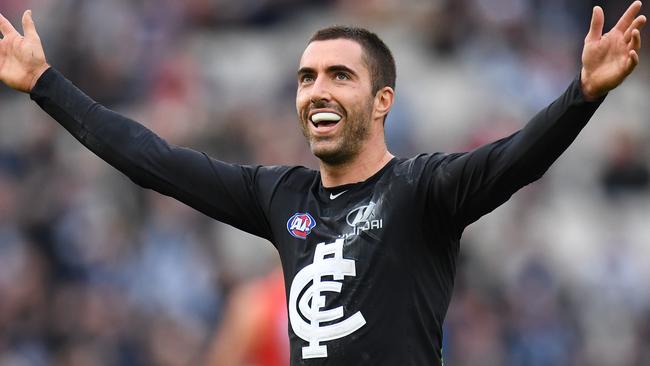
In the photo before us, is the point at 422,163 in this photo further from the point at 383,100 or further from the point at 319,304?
the point at 319,304

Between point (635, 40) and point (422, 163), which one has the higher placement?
point (635, 40)

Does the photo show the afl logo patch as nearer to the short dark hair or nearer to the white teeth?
the white teeth

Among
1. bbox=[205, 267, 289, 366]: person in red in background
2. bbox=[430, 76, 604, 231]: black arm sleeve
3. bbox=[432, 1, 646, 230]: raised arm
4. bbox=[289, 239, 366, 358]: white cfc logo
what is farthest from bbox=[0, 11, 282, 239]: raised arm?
bbox=[205, 267, 289, 366]: person in red in background

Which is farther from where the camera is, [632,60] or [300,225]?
[300,225]

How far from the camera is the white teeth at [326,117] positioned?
492cm

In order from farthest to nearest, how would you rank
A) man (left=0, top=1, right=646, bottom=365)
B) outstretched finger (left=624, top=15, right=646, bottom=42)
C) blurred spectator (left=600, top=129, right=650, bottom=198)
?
blurred spectator (left=600, top=129, right=650, bottom=198)
man (left=0, top=1, right=646, bottom=365)
outstretched finger (left=624, top=15, right=646, bottom=42)

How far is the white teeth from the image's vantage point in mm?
4918

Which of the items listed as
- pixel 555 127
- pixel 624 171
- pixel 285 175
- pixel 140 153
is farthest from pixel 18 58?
pixel 624 171

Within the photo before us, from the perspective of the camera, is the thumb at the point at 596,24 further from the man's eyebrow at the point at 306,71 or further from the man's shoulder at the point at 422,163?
the man's eyebrow at the point at 306,71

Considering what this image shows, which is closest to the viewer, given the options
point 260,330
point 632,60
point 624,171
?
Answer: point 632,60

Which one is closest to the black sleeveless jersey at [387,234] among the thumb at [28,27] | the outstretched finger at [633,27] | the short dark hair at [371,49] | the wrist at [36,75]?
the outstretched finger at [633,27]

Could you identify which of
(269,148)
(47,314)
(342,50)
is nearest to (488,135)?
(269,148)

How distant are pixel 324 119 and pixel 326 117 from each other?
12mm

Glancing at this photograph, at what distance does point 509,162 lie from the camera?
170 inches
